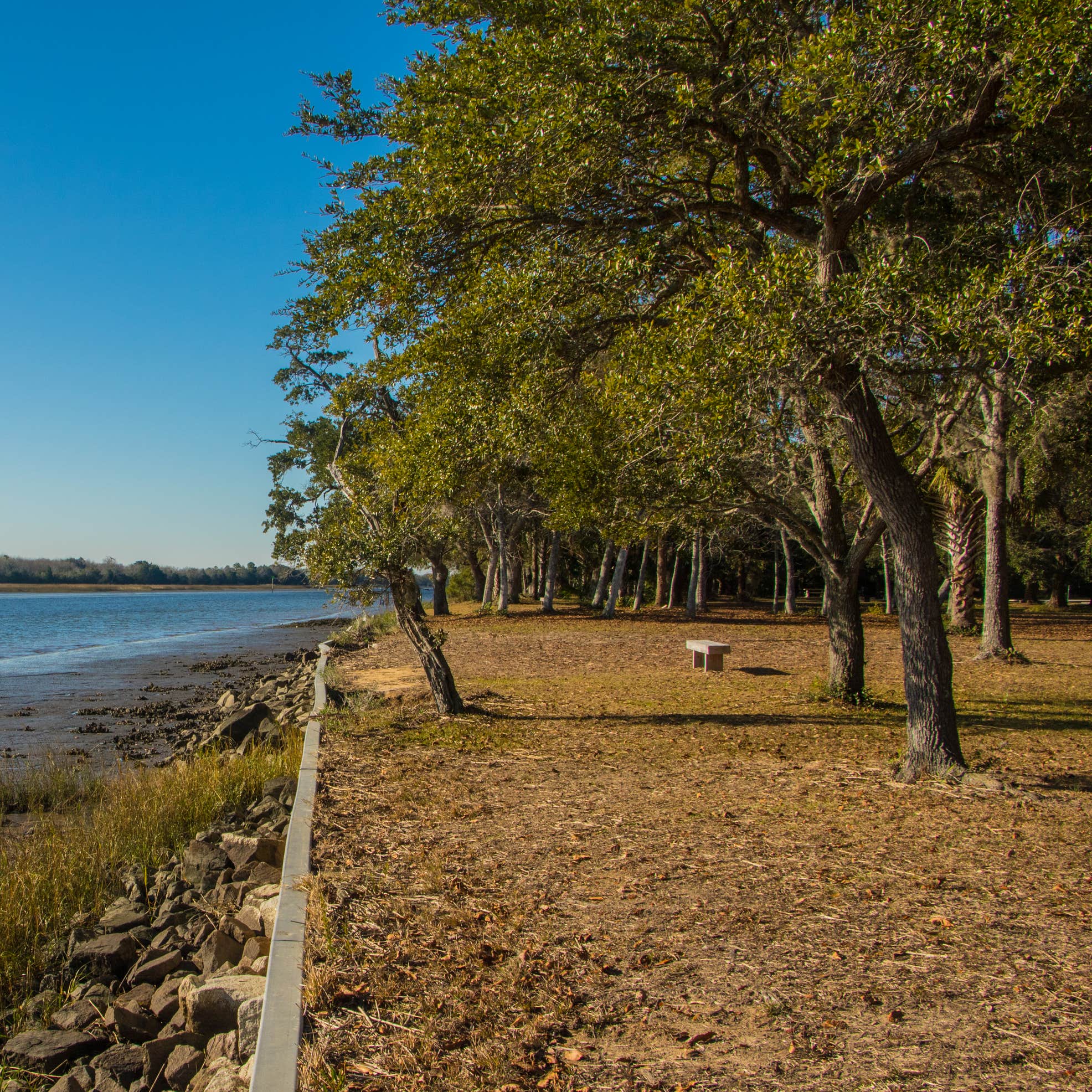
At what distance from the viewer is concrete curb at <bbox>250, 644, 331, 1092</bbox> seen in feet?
10.7

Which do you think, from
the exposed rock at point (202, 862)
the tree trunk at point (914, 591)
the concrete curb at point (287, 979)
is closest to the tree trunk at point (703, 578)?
the tree trunk at point (914, 591)

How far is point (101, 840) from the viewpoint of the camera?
7586 mm

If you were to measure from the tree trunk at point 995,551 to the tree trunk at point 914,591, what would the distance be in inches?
410

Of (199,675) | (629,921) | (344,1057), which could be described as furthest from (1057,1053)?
(199,675)

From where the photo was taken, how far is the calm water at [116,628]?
32.2 meters

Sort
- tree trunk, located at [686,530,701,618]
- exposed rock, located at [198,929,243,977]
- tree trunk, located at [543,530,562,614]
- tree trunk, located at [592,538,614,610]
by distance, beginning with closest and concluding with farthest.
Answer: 1. exposed rock, located at [198,929,243,977]
2. tree trunk, located at [686,530,701,618]
3. tree trunk, located at [543,530,562,614]
4. tree trunk, located at [592,538,614,610]

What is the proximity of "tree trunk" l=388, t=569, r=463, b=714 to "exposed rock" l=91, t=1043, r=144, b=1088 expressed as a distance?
6372mm

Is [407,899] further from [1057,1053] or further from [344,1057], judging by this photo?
[1057,1053]

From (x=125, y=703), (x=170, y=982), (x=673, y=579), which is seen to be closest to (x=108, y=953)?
(x=170, y=982)

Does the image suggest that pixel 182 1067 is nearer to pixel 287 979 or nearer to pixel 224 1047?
pixel 224 1047

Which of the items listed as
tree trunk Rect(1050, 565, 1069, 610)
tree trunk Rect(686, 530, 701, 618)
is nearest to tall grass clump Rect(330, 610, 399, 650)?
tree trunk Rect(686, 530, 701, 618)

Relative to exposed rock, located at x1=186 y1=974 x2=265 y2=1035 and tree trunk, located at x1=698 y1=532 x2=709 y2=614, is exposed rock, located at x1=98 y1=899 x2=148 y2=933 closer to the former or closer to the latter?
exposed rock, located at x1=186 y1=974 x2=265 y2=1035

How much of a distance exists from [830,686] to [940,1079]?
378 inches

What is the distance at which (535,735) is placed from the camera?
998 cm
